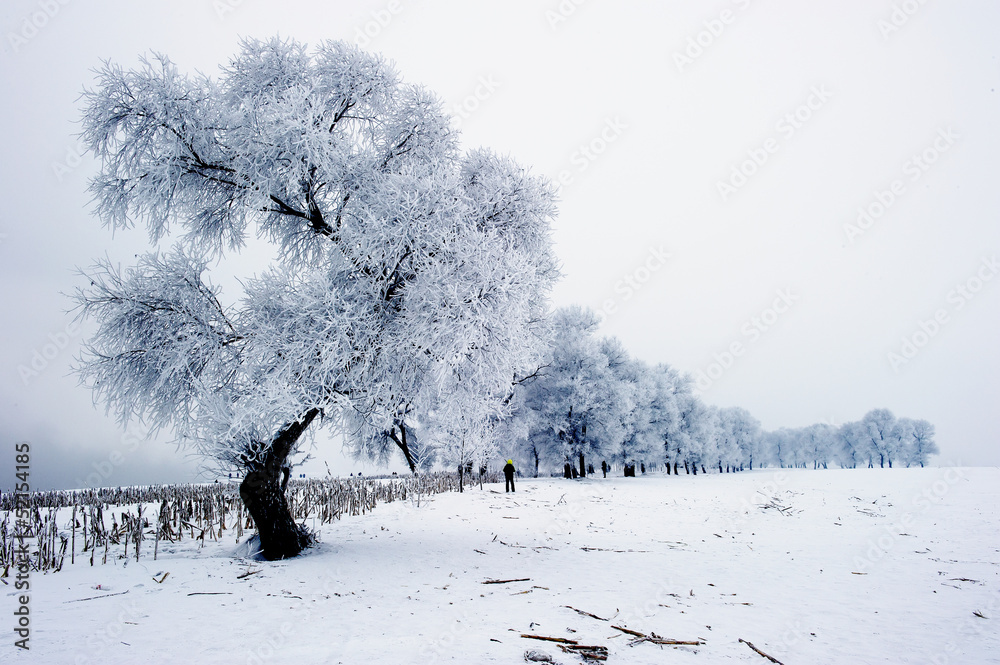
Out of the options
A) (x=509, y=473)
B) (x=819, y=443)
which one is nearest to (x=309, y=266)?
(x=509, y=473)

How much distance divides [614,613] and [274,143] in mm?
9507

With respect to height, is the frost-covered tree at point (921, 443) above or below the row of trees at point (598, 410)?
below

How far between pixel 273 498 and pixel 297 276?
14.4 ft

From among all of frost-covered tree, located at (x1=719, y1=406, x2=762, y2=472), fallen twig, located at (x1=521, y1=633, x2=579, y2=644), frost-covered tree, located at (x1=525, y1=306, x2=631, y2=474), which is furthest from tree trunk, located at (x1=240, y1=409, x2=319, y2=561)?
frost-covered tree, located at (x1=719, y1=406, x2=762, y2=472)

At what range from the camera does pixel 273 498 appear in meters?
9.60

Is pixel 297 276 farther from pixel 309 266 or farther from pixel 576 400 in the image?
pixel 576 400

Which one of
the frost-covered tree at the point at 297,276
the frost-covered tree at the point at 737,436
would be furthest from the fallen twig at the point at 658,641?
the frost-covered tree at the point at 737,436

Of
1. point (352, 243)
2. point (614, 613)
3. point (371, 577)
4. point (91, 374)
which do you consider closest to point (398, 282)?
point (352, 243)

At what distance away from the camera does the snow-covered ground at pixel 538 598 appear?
16.6ft

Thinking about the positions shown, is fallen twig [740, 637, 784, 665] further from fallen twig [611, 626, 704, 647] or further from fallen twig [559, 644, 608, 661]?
fallen twig [559, 644, 608, 661]

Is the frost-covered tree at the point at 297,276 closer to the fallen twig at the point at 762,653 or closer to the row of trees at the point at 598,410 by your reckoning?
the fallen twig at the point at 762,653

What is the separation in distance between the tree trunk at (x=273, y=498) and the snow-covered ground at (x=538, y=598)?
1.55ft

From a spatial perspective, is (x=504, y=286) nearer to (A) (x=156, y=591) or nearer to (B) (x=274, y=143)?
(B) (x=274, y=143)

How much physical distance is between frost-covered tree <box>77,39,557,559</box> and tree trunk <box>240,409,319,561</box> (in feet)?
0.10
